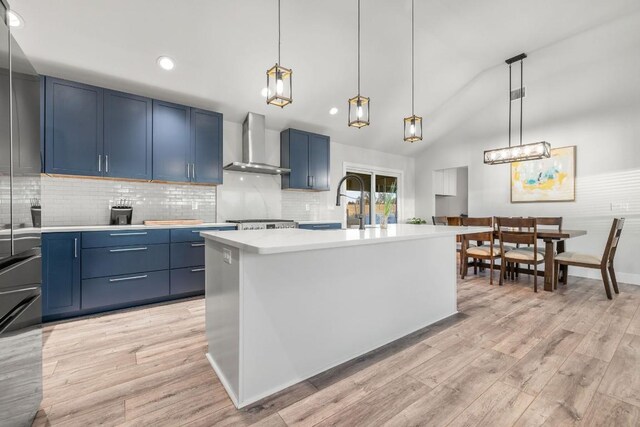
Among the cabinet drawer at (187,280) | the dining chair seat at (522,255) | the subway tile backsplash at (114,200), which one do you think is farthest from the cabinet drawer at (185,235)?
the dining chair seat at (522,255)

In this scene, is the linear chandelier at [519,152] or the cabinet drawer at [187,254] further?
the linear chandelier at [519,152]

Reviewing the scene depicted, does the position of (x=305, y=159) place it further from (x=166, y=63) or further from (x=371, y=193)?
(x=166, y=63)

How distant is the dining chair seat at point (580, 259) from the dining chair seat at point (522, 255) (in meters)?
0.23

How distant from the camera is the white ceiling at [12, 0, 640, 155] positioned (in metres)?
2.80

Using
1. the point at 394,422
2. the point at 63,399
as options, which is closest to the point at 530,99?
the point at 394,422

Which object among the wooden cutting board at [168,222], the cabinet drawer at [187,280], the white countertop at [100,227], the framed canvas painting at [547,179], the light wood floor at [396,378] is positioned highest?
the framed canvas painting at [547,179]

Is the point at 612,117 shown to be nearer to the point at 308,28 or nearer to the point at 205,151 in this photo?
the point at 308,28

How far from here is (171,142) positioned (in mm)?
3627

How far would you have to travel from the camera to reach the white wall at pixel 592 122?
4.21 m

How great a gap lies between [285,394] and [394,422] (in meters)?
0.61

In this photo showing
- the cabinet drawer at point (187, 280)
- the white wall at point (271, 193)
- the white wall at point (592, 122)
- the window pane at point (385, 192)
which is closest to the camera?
the cabinet drawer at point (187, 280)

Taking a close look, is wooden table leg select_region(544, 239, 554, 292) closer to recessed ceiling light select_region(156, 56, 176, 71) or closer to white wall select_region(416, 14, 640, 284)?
white wall select_region(416, 14, 640, 284)

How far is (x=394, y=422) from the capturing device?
4.77 feet

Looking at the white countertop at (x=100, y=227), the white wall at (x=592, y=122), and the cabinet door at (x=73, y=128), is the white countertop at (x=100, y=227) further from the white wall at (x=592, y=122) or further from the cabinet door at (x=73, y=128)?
the white wall at (x=592, y=122)
